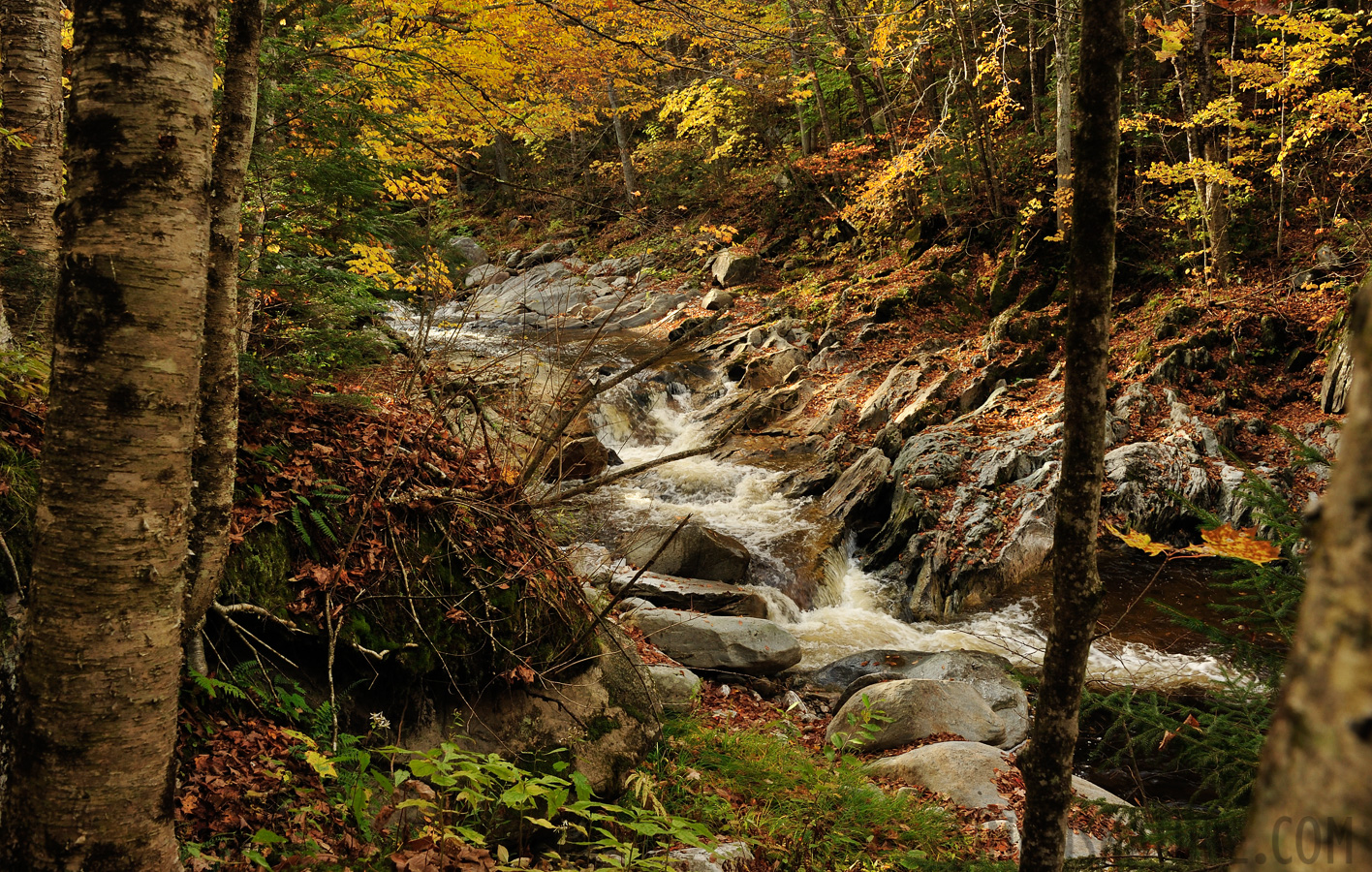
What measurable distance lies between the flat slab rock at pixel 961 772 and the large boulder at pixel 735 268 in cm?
1601

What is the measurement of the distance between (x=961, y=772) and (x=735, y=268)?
16.6 m

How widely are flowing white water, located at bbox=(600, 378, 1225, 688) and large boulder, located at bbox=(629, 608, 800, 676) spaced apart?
2.14ft

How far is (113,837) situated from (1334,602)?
2.54 metres

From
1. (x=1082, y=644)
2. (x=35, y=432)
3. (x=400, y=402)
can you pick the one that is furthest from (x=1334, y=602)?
(x=400, y=402)

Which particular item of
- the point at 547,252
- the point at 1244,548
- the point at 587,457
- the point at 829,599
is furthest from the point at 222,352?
the point at 547,252

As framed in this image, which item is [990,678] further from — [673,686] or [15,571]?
[15,571]

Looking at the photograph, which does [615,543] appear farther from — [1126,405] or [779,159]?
[779,159]

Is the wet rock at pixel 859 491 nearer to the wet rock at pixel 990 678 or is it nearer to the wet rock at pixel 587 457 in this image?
the wet rock at pixel 990 678

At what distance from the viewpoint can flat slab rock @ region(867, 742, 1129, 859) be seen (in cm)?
491

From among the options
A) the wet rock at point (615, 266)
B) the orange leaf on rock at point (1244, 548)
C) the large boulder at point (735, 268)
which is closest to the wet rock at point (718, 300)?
the large boulder at point (735, 268)

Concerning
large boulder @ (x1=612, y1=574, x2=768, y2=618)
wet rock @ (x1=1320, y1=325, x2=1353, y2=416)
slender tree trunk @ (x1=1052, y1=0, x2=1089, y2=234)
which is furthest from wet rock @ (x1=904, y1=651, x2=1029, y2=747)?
slender tree trunk @ (x1=1052, y1=0, x2=1089, y2=234)

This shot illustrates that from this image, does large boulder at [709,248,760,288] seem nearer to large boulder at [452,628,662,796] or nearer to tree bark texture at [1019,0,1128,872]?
large boulder at [452,628,662,796]

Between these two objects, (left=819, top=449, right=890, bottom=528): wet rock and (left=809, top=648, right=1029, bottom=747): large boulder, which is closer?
(left=809, top=648, right=1029, bottom=747): large boulder

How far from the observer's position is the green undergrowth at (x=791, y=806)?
3756 millimetres
